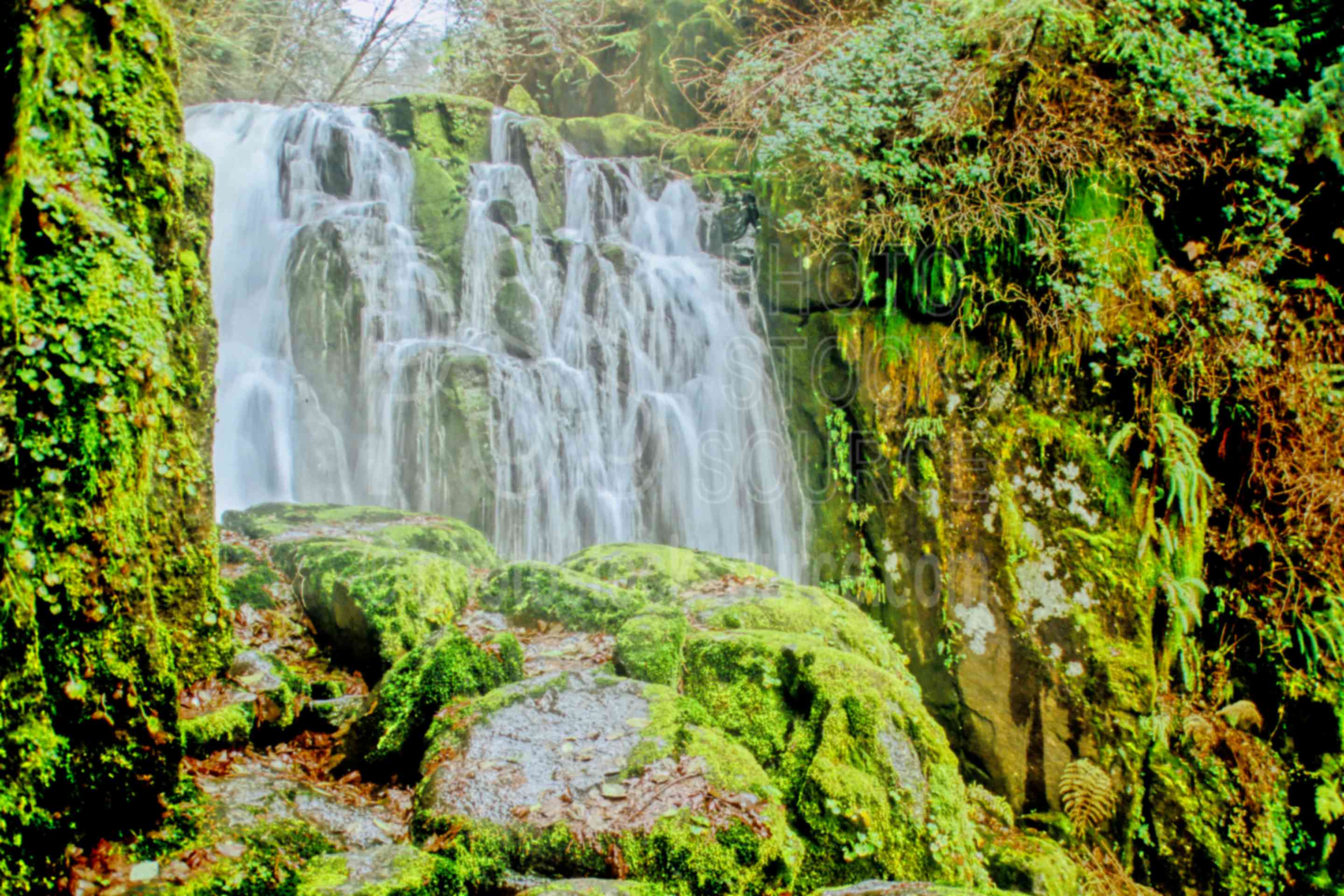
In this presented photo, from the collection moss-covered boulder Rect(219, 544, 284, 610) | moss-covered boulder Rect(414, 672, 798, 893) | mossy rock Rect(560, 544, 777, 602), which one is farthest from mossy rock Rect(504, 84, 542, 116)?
moss-covered boulder Rect(414, 672, 798, 893)

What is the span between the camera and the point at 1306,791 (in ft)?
18.6

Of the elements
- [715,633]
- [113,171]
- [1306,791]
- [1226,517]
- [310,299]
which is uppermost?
[310,299]

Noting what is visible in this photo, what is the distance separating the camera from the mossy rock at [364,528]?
20.5 ft

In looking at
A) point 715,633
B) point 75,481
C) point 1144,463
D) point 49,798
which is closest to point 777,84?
point 1144,463

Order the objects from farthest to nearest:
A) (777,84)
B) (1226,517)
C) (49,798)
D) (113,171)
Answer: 1. (777,84)
2. (1226,517)
3. (113,171)
4. (49,798)

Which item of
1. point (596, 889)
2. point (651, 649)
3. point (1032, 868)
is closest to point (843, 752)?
point (651, 649)

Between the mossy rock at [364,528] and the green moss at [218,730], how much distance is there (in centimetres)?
219

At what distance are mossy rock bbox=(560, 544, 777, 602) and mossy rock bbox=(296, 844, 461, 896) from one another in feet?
9.06

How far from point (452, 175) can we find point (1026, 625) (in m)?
9.68

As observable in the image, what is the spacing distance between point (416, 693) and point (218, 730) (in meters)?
0.94

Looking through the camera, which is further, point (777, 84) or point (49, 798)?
point (777, 84)

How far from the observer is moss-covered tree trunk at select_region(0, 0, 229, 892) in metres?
2.19

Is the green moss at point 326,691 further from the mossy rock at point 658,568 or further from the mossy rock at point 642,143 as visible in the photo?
the mossy rock at point 642,143

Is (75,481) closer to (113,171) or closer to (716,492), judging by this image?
(113,171)
